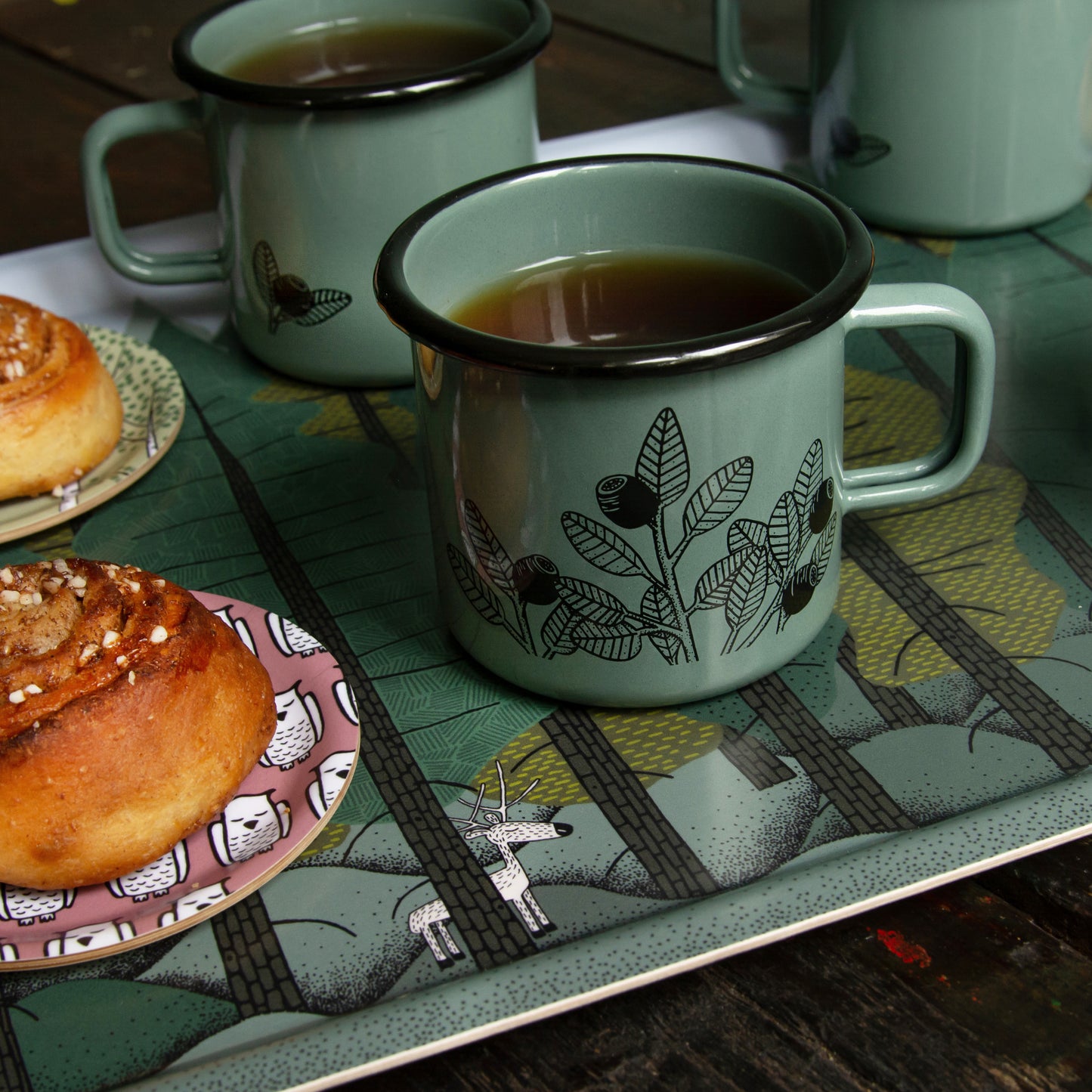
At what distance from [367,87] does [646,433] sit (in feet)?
0.92

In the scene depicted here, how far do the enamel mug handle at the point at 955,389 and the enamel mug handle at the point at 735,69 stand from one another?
1.37ft

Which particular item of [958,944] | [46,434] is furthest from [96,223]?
[958,944]

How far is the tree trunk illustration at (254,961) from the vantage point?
1.30ft

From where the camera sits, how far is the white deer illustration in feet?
1.35

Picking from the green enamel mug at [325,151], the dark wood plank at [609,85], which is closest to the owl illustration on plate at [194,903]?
the green enamel mug at [325,151]

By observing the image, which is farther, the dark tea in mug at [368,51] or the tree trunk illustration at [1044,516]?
the dark tea in mug at [368,51]

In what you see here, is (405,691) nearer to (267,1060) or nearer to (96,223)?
(267,1060)

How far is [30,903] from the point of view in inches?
16.8

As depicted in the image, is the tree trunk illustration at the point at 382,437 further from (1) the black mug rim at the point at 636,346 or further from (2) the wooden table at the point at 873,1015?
(2) the wooden table at the point at 873,1015

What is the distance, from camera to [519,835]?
44 centimetres

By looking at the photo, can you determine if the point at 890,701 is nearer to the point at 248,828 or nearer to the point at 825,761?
the point at 825,761

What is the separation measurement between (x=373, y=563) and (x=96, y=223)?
0.91ft

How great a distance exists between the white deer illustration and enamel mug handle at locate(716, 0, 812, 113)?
0.56 metres

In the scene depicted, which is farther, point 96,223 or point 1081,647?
point 96,223
